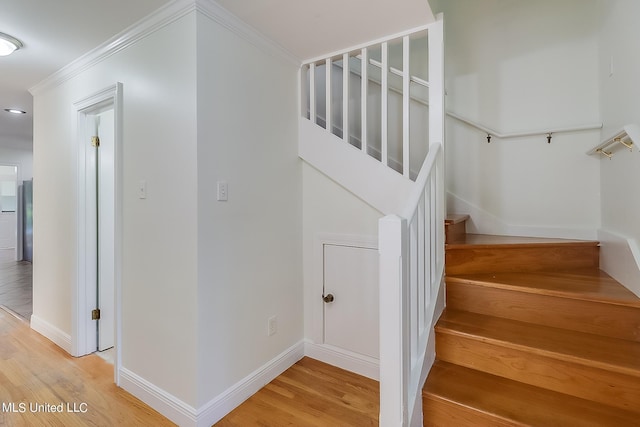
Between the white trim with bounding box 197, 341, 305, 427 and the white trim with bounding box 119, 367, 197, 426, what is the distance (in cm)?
8

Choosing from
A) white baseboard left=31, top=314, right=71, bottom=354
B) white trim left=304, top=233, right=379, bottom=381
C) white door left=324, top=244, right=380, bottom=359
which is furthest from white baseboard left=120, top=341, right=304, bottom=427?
white baseboard left=31, top=314, right=71, bottom=354

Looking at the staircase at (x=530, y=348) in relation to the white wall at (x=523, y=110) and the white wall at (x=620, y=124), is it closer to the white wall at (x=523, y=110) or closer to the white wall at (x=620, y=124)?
the white wall at (x=620, y=124)

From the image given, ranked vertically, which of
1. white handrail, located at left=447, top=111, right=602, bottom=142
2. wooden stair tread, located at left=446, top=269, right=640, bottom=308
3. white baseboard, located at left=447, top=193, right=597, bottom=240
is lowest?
wooden stair tread, located at left=446, top=269, right=640, bottom=308

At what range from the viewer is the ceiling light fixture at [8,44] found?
5.95 feet

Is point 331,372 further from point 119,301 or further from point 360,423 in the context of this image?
point 119,301

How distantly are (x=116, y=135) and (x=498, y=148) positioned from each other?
2831 mm

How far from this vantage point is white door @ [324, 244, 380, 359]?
6.81ft

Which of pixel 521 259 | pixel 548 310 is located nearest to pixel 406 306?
pixel 548 310

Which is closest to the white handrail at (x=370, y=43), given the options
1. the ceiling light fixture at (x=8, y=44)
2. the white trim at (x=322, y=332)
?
the white trim at (x=322, y=332)

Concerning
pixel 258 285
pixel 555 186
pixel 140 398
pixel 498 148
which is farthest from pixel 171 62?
pixel 555 186

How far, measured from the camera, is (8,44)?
6.09 ft

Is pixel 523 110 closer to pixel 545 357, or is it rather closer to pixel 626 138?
pixel 626 138

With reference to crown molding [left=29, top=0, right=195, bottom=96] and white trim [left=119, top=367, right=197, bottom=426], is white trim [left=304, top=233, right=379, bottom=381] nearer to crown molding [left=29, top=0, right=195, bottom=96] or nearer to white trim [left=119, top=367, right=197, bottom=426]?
white trim [left=119, top=367, right=197, bottom=426]

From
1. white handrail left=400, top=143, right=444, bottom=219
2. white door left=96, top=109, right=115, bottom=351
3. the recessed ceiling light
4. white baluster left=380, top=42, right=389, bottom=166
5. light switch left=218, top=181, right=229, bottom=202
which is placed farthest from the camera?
the recessed ceiling light
